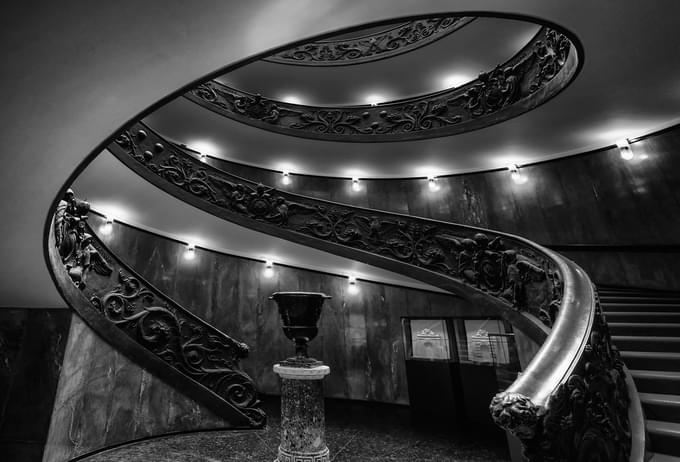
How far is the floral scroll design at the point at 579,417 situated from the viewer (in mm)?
1229

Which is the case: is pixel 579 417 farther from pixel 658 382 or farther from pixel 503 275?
pixel 503 275

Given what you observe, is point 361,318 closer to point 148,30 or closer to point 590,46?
point 590,46

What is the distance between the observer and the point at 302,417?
9.34 feet

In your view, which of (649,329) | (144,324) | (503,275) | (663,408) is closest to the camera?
(663,408)

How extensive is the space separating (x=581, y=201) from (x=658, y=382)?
5004 mm

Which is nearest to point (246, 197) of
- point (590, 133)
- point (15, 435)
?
point (15, 435)

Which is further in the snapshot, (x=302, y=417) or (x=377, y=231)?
(x=377, y=231)

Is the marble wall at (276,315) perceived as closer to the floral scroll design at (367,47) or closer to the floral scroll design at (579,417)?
the floral scroll design at (579,417)

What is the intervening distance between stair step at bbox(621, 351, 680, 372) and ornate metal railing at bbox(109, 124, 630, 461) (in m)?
0.63

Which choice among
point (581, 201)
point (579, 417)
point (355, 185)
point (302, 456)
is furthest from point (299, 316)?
point (581, 201)

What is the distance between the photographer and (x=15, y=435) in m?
2.78

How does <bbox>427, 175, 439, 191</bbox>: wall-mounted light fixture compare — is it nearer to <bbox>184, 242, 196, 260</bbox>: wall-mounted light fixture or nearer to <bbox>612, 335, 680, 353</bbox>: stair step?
<bbox>612, 335, 680, 353</bbox>: stair step

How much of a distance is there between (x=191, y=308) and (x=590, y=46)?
8.16m

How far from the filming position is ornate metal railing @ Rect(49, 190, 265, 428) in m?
3.16
